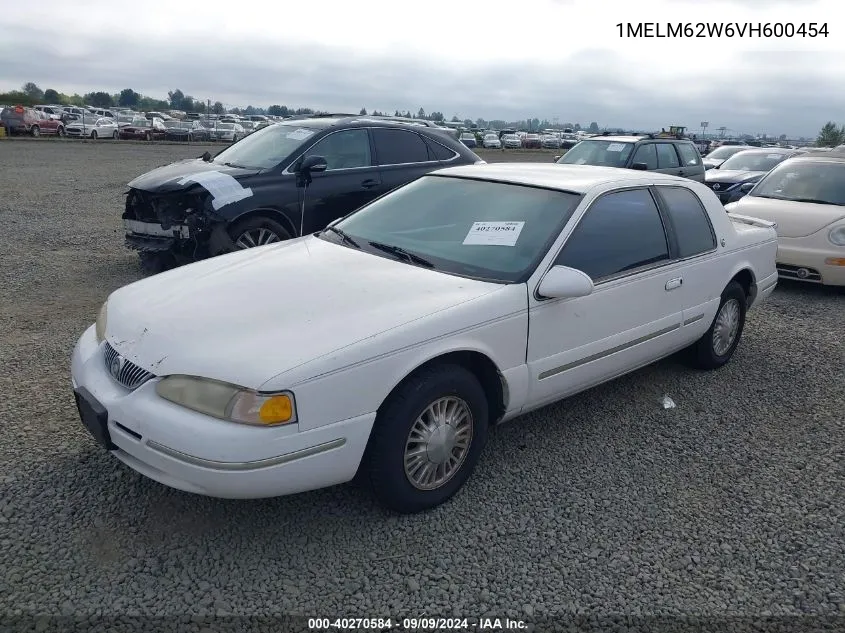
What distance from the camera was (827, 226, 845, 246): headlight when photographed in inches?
290

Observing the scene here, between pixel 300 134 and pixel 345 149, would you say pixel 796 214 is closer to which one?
pixel 345 149

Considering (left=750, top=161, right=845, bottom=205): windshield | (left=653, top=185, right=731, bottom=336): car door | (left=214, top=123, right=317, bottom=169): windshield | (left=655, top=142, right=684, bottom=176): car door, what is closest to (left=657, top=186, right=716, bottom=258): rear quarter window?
(left=653, top=185, right=731, bottom=336): car door

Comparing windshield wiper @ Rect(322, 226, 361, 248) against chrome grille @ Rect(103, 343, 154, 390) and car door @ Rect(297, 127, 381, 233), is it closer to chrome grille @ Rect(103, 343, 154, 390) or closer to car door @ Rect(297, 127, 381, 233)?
chrome grille @ Rect(103, 343, 154, 390)

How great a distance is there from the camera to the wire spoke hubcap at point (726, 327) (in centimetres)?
502

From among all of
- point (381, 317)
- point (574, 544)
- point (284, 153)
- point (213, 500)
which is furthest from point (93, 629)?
point (284, 153)

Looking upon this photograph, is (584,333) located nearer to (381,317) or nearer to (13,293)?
(381,317)

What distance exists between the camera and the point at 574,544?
303 centimetres

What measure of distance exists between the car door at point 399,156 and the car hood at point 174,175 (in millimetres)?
1413

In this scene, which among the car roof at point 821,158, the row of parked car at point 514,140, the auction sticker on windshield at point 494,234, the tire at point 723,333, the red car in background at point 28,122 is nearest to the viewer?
the auction sticker on windshield at point 494,234

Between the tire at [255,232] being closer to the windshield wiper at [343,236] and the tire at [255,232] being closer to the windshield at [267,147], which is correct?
the windshield at [267,147]

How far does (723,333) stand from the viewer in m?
5.10

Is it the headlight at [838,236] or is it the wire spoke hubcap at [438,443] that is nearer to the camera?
the wire spoke hubcap at [438,443]

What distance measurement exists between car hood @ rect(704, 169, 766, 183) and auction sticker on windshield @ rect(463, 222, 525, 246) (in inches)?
394

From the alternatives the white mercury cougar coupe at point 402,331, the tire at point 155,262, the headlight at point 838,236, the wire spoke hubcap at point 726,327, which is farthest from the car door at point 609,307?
the tire at point 155,262
